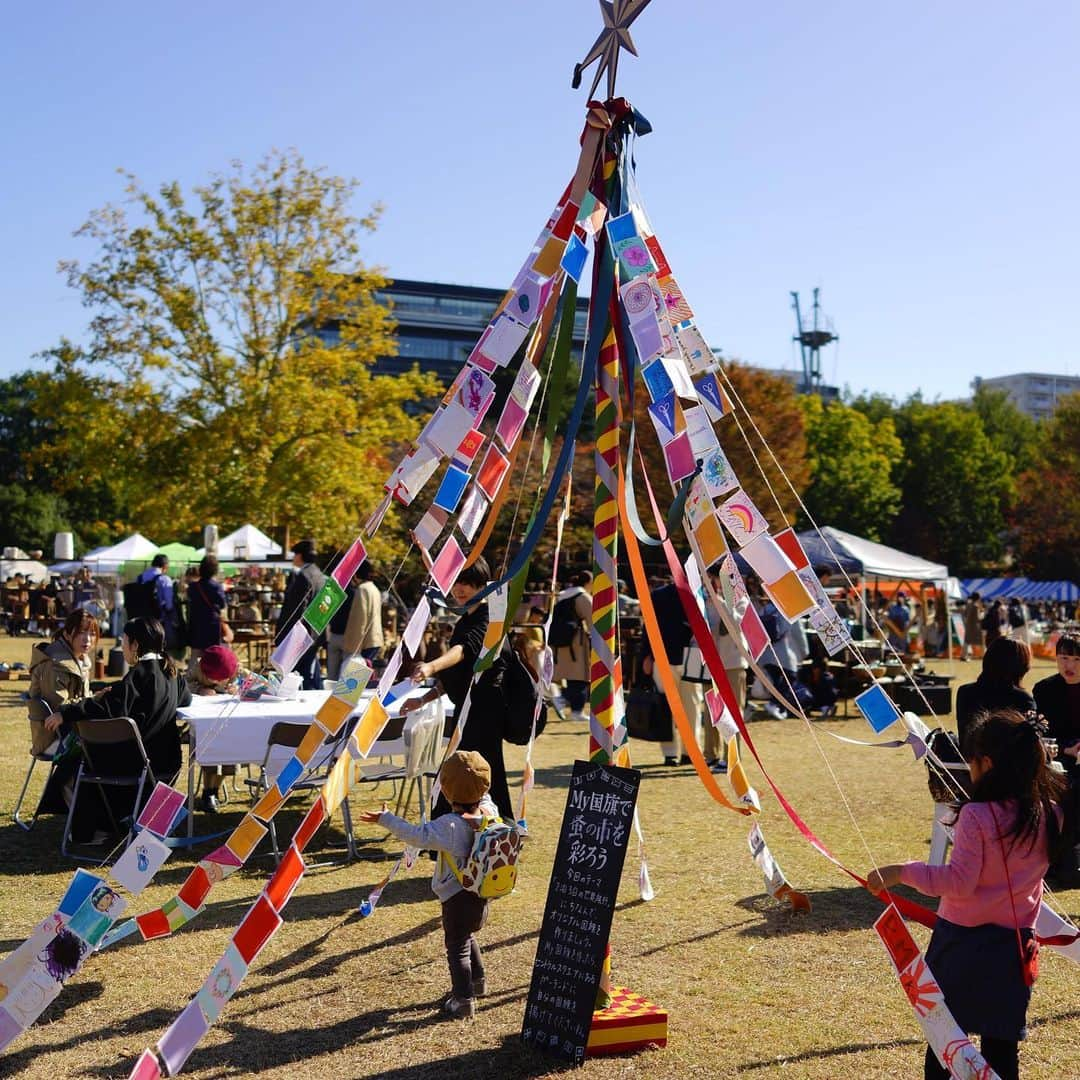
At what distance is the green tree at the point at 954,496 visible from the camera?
52594mm

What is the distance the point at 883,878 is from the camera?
3566mm

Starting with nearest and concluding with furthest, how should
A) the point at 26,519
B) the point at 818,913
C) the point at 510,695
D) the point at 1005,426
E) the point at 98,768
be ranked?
the point at 510,695 < the point at 818,913 < the point at 98,768 < the point at 26,519 < the point at 1005,426

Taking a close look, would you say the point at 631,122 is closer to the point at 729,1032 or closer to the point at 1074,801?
the point at 729,1032

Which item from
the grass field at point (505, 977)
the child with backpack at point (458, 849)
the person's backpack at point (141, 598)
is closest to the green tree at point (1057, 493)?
the person's backpack at point (141, 598)

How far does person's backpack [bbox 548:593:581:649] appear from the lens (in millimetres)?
13203

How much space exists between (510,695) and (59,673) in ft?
12.4

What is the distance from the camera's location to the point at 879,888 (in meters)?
3.62

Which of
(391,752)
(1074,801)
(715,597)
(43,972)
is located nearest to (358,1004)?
(43,972)

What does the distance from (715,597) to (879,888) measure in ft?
5.08

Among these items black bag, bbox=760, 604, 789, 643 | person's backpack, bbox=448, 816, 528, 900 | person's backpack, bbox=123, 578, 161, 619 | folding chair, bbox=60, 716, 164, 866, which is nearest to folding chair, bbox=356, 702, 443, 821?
folding chair, bbox=60, 716, 164, 866

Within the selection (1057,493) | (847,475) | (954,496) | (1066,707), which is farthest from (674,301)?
(954,496)

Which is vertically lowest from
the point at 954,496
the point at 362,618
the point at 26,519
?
the point at 362,618

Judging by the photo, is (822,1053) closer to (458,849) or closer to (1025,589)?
(458,849)

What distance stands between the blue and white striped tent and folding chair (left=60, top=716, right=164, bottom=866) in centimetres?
3922
